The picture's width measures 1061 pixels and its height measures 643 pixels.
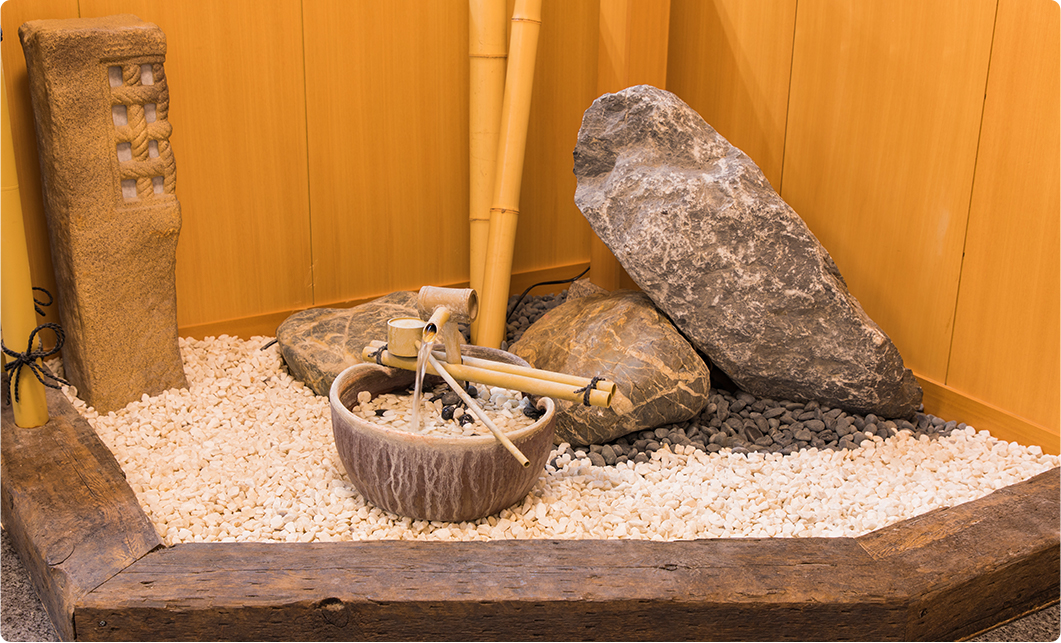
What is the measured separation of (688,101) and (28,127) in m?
2.47

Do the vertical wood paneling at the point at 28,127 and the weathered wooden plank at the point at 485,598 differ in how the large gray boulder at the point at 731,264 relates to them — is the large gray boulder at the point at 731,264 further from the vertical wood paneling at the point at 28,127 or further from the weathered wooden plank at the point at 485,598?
the vertical wood paneling at the point at 28,127

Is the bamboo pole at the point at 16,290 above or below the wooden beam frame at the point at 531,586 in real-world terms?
above

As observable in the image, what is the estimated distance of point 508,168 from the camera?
342 cm

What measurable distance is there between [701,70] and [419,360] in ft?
6.69

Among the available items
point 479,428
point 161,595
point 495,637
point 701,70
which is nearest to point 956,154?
point 701,70

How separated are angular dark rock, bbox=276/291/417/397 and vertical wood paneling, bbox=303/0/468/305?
30 centimetres

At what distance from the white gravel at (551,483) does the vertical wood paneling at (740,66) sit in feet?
4.12

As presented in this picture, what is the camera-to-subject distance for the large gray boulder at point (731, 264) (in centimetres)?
281

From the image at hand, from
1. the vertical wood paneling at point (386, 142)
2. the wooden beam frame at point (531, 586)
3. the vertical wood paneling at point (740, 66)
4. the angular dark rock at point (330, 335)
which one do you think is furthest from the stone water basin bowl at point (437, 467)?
the vertical wood paneling at point (740, 66)

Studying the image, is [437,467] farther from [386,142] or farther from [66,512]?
[386,142]

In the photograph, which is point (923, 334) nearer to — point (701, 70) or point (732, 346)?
point (732, 346)

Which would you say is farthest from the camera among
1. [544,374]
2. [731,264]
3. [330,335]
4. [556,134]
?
[556,134]

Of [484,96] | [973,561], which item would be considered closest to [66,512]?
[484,96]

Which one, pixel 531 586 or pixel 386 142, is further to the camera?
pixel 386 142
